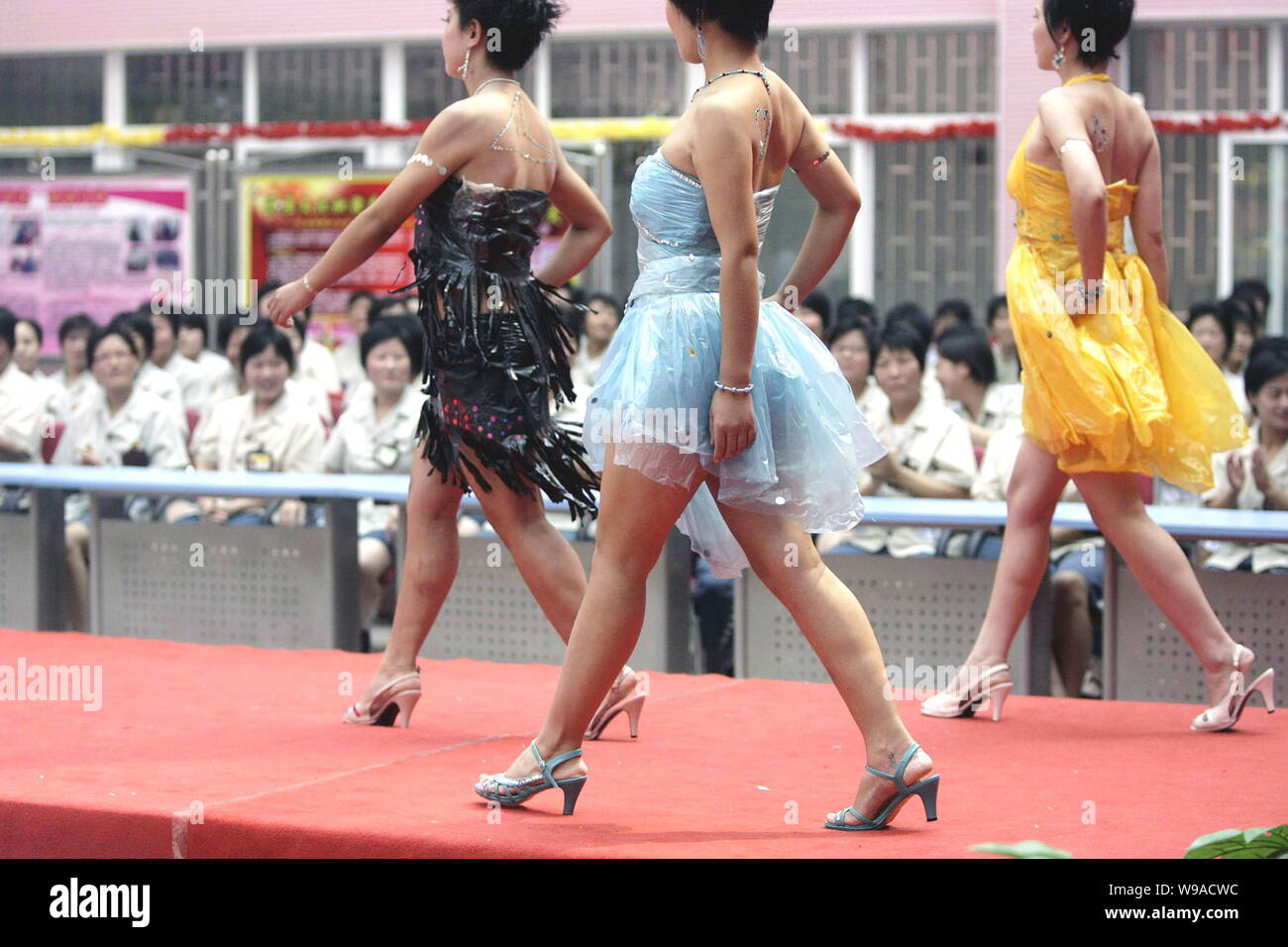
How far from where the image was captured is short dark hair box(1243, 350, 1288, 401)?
579 centimetres

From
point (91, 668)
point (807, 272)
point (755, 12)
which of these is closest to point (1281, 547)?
point (807, 272)

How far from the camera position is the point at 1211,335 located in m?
7.74

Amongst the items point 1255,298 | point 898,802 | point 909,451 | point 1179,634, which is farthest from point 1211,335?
point 898,802

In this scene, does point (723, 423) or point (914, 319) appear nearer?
point (723, 423)

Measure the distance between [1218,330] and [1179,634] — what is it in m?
3.17

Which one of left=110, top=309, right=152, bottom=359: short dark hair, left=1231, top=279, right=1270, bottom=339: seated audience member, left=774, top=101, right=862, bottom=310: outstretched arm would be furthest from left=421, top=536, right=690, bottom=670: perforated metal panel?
left=1231, top=279, right=1270, bottom=339: seated audience member

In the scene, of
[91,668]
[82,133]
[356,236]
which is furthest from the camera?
[82,133]

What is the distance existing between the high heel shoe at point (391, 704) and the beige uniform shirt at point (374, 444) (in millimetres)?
2622

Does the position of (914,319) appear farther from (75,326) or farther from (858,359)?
(75,326)

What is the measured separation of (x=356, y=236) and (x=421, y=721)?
1263 mm

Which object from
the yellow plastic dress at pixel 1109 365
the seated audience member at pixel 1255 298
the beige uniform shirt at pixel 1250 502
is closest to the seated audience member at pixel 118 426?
the beige uniform shirt at pixel 1250 502

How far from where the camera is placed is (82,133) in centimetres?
1324

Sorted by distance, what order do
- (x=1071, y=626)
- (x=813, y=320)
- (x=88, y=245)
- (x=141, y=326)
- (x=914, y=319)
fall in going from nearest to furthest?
1. (x=1071, y=626)
2. (x=813, y=320)
3. (x=914, y=319)
4. (x=141, y=326)
5. (x=88, y=245)

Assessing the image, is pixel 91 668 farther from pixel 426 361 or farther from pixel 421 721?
pixel 426 361
